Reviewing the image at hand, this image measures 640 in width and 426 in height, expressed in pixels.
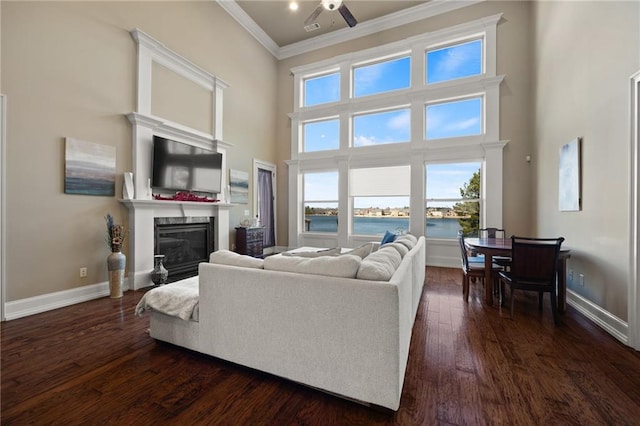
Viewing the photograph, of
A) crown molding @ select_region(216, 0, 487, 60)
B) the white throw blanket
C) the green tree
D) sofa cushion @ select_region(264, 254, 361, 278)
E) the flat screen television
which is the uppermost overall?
crown molding @ select_region(216, 0, 487, 60)

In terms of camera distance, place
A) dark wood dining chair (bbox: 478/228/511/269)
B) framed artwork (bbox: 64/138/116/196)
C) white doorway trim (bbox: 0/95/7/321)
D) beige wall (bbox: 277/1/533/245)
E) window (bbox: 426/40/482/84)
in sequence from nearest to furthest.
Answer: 1. white doorway trim (bbox: 0/95/7/321)
2. framed artwork (bbox: 64/138/116/196)
3. dark wood dining chair (bbox: 478/228/511/269)
4. beige wall (bbox: 277/1/533/245)
5. window (bbox: 426/40/482/84)

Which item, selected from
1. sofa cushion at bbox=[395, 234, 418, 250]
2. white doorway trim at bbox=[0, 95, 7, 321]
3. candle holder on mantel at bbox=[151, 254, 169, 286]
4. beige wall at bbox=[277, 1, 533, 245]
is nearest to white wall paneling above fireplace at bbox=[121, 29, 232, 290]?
candle holder on mantel at bbox=[151, 254, 169, 286]

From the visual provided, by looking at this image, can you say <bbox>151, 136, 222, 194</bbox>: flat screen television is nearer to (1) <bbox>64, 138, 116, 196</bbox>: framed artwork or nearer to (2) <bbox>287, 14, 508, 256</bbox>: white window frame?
(1) <bbox>64, 138, 116, 196</bbox>: framed artwork

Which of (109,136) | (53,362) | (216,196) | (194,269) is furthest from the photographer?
Result: (216,196)

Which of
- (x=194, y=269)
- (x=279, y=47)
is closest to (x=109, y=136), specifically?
(x=194, y=269)

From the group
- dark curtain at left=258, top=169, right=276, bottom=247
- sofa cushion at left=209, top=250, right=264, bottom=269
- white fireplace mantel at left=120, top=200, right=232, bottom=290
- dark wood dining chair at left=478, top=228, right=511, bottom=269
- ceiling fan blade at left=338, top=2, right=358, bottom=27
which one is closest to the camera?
sofa cushion at left=209, top=250, right=264, bottom=269

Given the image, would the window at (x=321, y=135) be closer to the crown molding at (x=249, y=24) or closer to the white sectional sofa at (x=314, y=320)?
the crown molding at (x=249, y=24)

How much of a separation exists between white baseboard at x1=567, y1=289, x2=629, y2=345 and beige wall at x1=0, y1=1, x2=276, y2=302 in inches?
222

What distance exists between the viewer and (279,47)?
702 centimetres

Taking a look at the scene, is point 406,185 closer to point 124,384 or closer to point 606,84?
point 606,84

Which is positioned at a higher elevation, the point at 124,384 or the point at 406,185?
the point at 406,185

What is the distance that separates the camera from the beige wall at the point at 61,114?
2760 millimetres

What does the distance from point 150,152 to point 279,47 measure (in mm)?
4790

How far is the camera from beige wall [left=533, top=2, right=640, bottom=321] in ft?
7.95
